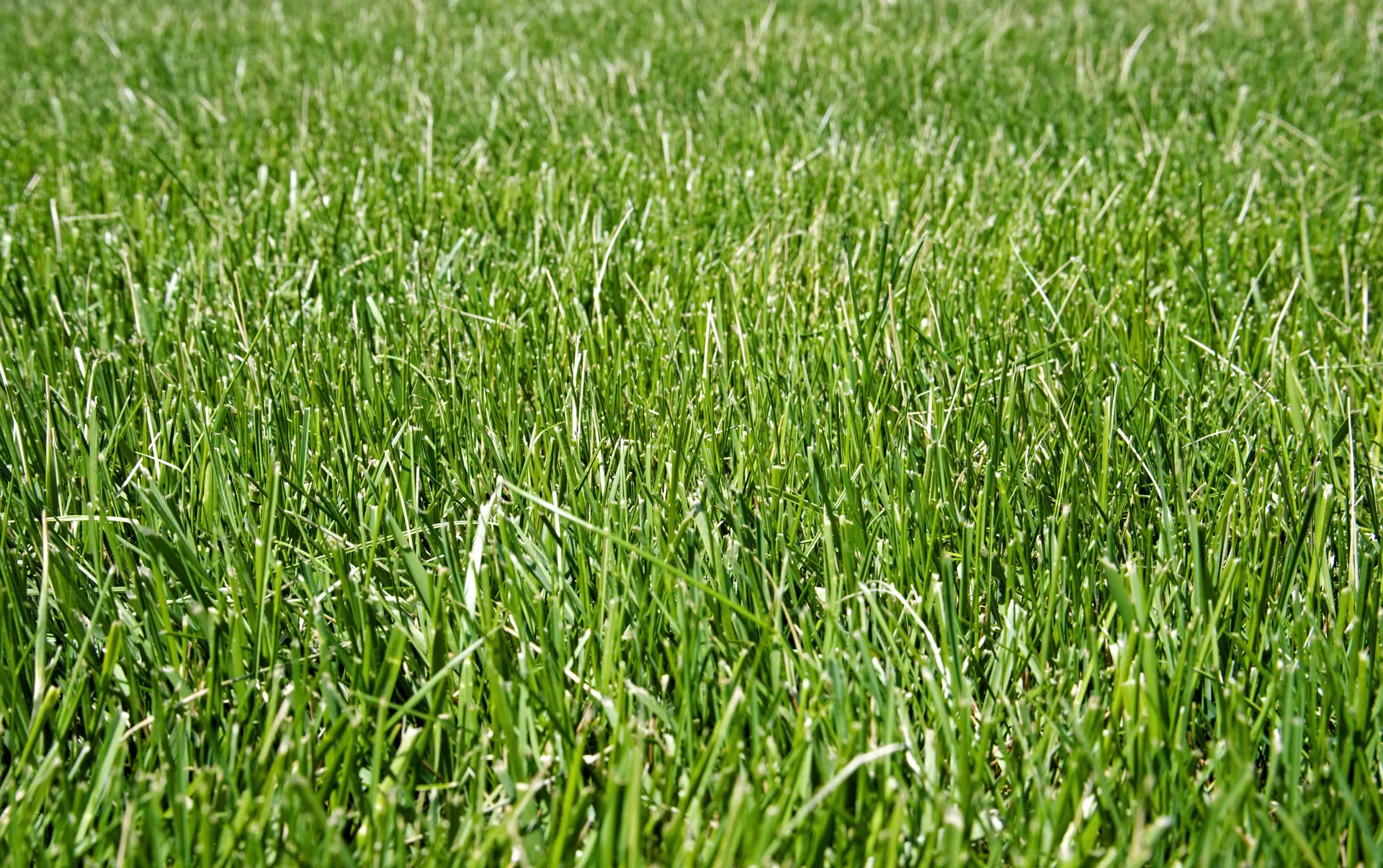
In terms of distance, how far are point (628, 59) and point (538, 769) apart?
3.53 meters

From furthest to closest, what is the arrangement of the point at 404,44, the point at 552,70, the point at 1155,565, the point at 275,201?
the point at 404,44 < the point at 552,70 < the point at 275,201 < the point at 1155,565

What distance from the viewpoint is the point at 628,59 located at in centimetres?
414

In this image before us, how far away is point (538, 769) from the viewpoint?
3.24 feet

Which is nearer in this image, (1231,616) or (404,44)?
(1231,616)

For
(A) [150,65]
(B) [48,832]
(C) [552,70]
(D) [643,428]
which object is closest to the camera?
(B) [48,832]

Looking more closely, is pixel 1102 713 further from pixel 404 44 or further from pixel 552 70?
pixel 404 44

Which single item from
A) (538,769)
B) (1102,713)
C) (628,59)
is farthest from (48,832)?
(628,59)

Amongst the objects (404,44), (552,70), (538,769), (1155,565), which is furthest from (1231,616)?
(404,44)

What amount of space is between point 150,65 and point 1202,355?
3.95m

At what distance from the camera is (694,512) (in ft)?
3.93

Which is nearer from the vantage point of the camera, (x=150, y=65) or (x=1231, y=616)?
(x=1231, y=616)

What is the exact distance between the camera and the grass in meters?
0.92

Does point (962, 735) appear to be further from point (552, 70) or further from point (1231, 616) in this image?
point (552, 70)

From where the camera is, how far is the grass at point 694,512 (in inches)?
36.1
